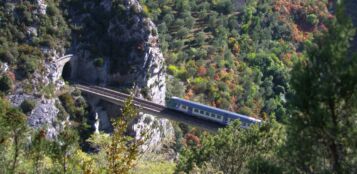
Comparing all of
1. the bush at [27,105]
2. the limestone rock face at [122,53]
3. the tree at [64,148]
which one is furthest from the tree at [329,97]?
the limestone rock face at [122,53]

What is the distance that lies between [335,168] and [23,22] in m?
46.6

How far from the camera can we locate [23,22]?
52719mm

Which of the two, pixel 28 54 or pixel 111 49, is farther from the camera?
pixel 111 49

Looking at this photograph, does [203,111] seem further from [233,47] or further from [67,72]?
[233,47]

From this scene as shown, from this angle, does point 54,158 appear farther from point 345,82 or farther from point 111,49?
point 111,49

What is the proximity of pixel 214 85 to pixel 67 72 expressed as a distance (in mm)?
24675

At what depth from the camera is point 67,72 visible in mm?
57312

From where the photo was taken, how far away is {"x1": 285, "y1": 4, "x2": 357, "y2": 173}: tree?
950 cm

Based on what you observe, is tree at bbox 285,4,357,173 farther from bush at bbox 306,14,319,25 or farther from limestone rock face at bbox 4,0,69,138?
bush at bbox 306,14,319,25

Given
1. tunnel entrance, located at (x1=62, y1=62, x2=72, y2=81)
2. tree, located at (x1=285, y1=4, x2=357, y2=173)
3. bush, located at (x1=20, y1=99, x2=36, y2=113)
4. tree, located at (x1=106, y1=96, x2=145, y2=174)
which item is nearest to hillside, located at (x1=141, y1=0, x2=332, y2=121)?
tunnel entrance, located at (x1=62, y1=62, x2=72, y2=81)

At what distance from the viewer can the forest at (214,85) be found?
32.0 feet

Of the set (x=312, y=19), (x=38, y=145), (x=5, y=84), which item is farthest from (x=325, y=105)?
(x=312, y=19)

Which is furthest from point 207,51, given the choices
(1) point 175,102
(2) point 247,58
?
(1) point 175,102

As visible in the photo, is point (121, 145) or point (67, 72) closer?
point (121, 145)
